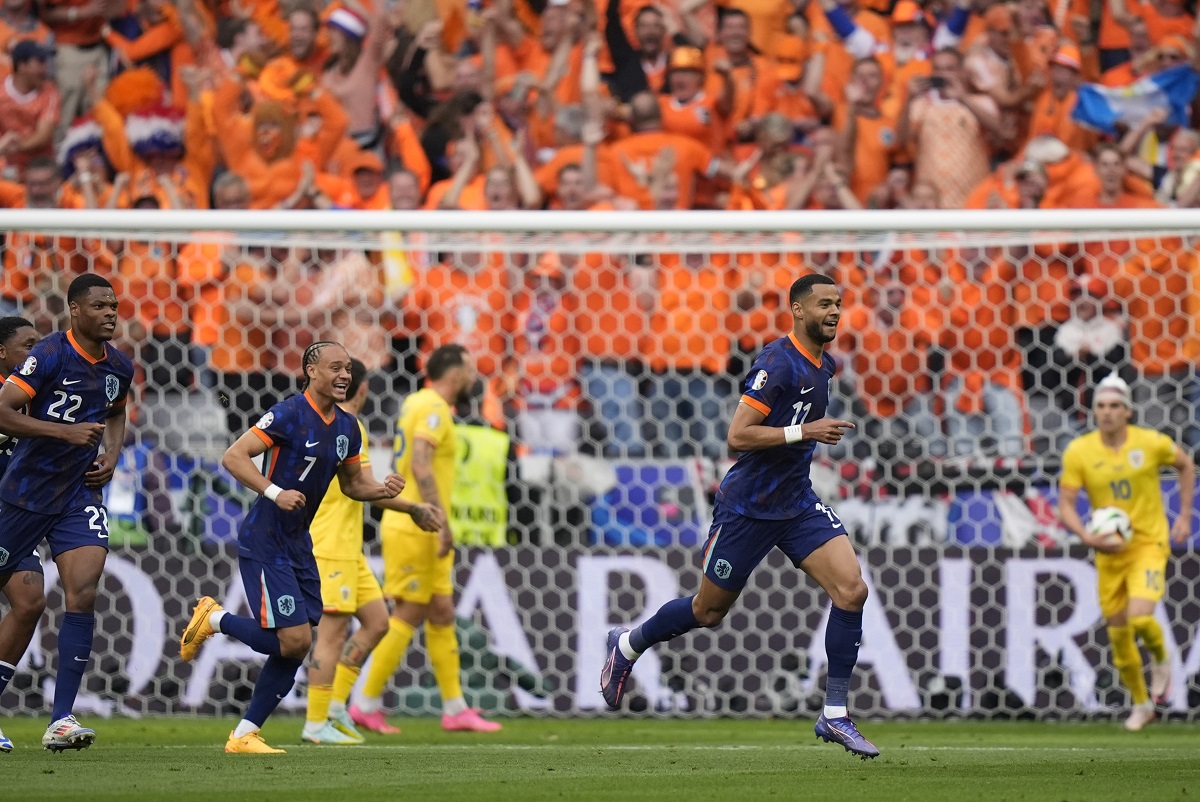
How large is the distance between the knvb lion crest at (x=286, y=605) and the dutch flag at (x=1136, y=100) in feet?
27.0

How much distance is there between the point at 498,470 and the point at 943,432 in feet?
9.55

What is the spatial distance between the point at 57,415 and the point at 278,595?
4.37ft

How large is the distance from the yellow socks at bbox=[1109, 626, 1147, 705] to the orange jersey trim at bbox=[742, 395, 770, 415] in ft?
12.3

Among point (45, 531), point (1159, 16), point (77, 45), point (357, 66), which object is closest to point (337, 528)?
point (45, 531)

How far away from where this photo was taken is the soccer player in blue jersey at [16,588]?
755cm

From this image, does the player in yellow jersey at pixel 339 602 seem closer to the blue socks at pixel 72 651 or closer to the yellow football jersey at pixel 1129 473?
the blue socks at pixel 72 651

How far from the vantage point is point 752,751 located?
784cm

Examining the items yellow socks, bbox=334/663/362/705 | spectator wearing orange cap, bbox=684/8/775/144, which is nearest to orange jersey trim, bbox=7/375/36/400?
yellow socks, bbox=334/663/362/705

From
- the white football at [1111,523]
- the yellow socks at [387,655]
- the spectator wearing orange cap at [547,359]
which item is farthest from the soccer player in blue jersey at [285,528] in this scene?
the white football at [1111,523]

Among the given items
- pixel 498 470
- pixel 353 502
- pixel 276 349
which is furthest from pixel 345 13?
pixel 353 502

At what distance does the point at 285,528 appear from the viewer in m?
7.45

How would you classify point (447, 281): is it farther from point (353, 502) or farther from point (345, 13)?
point (345, 13)

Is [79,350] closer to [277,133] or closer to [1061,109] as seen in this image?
[277,133]

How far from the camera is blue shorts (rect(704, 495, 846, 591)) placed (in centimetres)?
715
